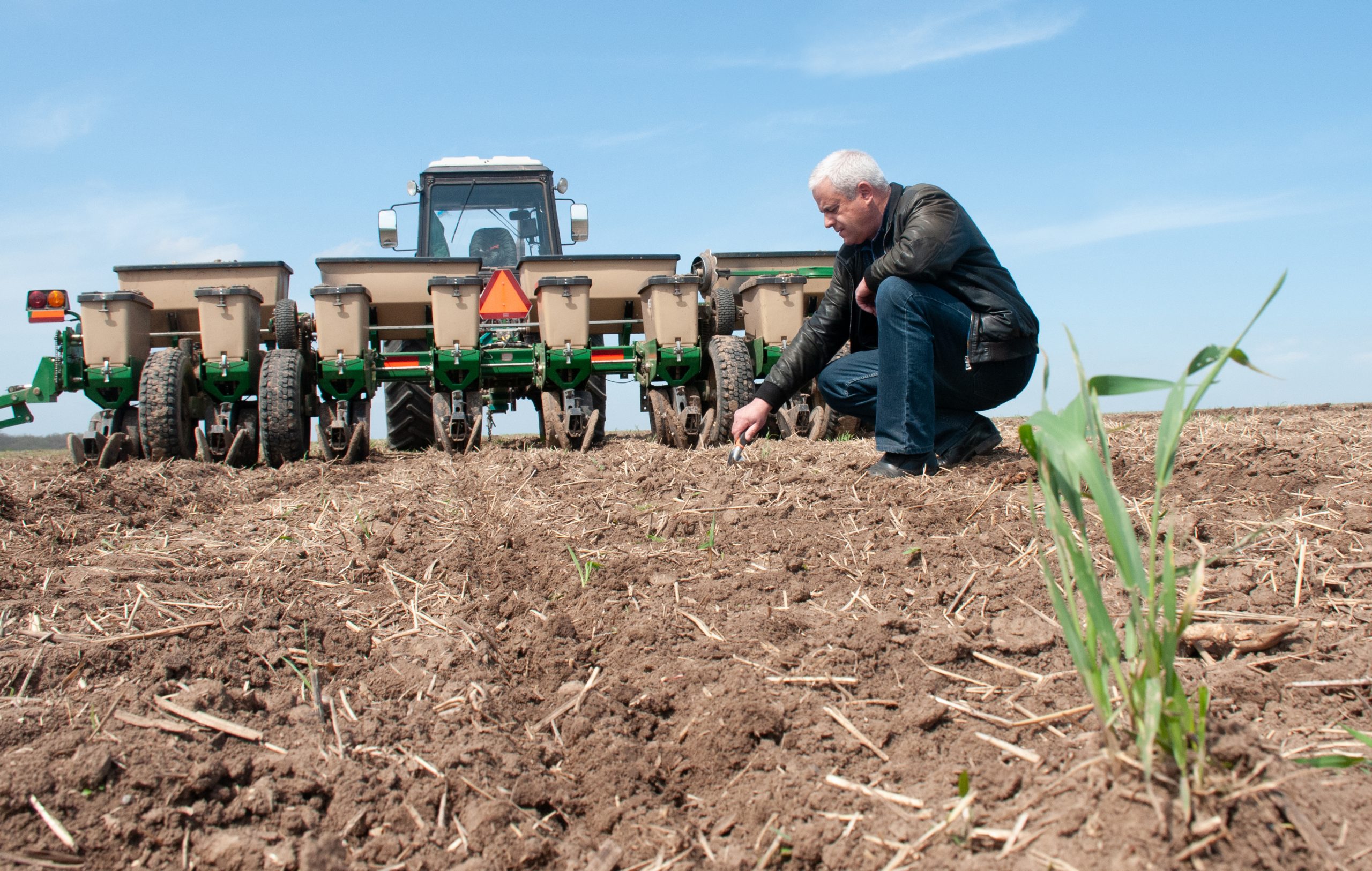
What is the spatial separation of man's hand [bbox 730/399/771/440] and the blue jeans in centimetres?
44

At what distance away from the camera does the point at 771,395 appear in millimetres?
3740

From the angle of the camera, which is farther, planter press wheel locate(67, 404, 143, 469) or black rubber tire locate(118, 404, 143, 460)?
black rubber tire locate(118, 404, 143, 460)

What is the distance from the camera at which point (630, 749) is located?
1.74 metres

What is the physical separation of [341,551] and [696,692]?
1.68m

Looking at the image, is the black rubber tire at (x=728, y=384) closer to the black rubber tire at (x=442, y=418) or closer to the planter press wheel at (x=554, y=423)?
the planter press wheel at (x=554, y=423)

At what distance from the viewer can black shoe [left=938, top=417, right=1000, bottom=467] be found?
3.73 m

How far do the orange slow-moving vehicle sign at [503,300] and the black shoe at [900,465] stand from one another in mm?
3923

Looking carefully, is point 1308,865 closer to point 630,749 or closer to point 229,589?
point 630,749

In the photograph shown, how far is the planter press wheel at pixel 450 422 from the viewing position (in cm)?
652

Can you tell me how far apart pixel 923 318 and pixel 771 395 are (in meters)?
0.66

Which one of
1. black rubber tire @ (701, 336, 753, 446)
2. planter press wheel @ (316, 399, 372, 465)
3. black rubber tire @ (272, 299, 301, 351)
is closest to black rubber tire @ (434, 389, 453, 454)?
planter press wheel @ (316, 399, 372, 465)

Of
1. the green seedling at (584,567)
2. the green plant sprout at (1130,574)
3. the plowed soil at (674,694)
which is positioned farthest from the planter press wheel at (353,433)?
the green plant sprout at (1130,574)

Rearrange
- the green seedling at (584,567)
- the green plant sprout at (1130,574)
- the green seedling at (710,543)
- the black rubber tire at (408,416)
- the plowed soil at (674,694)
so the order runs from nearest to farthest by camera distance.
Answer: the green plant sprout at (1130,574) < the plowed soil at (674,694) < the green seedling at (584,567) < the green seedling at (710,543) < the black rubber tire at (408,416)

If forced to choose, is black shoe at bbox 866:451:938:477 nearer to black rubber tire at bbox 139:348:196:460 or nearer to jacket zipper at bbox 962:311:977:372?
jacket zipper at bbox 962:311:977:372
